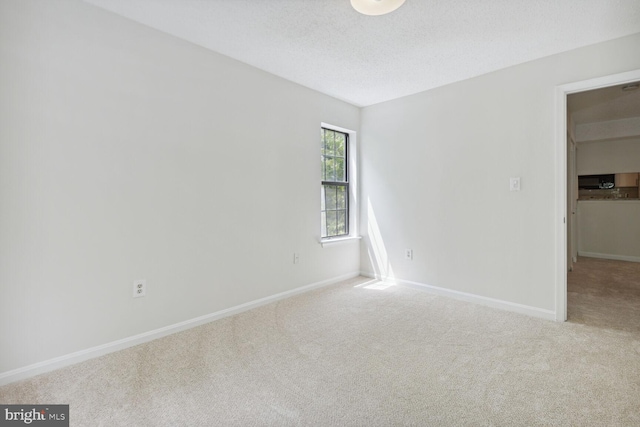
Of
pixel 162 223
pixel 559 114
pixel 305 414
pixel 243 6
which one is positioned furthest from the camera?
pixel 559 114

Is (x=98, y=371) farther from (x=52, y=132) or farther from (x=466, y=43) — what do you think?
(x=466, y=43)

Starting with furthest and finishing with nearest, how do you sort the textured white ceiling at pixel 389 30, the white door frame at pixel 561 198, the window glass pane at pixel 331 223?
1. the window glass pane at pixel 331 223
2. the white door frame at pixel 561 198
3. the textured white ceiling at pixel 389 30

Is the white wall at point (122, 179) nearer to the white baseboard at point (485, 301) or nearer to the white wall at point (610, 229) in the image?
the white baseboard at point (485, 301)

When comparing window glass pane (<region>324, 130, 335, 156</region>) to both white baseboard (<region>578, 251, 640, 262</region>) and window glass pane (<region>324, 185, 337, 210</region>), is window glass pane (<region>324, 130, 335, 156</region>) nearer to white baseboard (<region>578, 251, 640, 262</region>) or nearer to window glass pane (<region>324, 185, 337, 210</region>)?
window glass pane (<region>324, 185, 337, 210</region>)

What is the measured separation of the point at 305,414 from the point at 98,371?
53.8 inches

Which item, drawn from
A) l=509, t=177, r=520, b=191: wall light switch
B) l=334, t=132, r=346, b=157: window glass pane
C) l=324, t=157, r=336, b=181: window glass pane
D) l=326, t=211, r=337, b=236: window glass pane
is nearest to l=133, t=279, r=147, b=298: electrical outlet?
l=326, t=211, r=337, b=236: window glass pane

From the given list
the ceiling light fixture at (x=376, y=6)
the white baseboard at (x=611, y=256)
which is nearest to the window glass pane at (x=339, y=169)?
the ceiling light fixture at (x=376, y=6)

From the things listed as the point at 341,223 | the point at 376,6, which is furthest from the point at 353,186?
the point at 376,6

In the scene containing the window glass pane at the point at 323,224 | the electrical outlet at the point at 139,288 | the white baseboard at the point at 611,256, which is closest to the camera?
the electrical outlet at the point at 139,288

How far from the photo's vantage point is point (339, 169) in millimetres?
4262

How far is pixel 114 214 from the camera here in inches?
87.8

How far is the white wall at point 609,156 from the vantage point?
5539mm

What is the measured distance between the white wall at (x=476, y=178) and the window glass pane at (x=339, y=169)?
0.27m

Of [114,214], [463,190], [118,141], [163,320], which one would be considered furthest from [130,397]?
[463,190]
